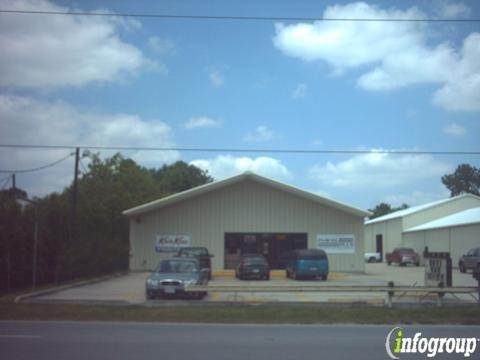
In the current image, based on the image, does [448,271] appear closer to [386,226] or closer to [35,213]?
[35,213]

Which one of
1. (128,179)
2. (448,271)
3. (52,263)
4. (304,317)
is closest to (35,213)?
(52,263)

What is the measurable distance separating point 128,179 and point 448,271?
130 feet

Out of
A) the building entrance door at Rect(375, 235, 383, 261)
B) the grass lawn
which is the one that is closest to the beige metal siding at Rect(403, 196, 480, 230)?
the building entrance door at Rect(375, 235, 383, 261)

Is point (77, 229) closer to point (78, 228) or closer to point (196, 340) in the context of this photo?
point (78, 228)

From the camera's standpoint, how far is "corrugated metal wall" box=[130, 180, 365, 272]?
4203 centimetres

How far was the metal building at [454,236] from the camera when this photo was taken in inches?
1960

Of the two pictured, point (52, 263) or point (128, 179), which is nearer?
point (52, 263)

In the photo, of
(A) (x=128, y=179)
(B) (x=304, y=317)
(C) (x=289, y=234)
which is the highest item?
(A) (x=128, y=179)

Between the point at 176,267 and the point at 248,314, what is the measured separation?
6043 millimetres

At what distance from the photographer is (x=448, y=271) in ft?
78.3

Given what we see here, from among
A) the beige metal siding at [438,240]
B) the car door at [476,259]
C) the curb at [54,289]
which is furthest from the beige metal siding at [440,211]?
the curb at [54,289]

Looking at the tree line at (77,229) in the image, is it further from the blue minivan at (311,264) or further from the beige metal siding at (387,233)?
the beige metal siding at (387,233)

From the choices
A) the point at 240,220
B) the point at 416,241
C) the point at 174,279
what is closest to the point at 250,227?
the point at 240,220

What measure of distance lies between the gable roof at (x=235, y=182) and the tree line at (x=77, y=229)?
3.07m
